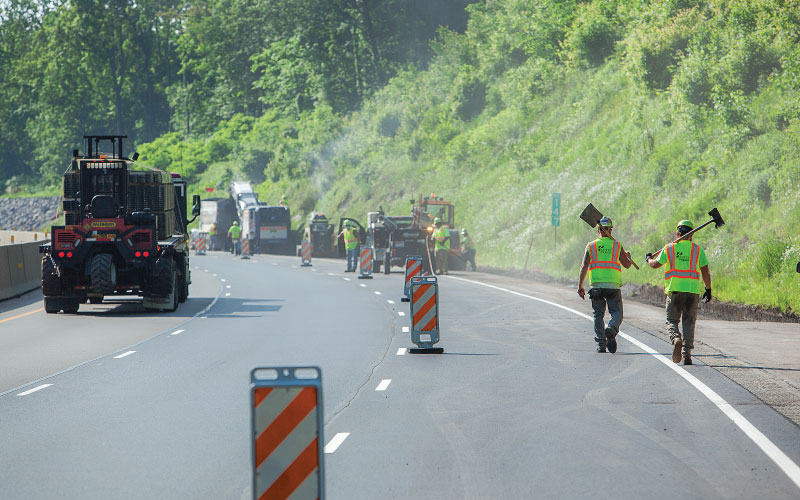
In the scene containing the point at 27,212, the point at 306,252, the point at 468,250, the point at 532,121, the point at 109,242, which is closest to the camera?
the point at 109,242

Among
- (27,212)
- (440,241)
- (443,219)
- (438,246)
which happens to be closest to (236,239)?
(443,219)

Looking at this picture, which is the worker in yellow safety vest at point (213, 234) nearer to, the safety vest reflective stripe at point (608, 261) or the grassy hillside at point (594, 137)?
the grassy hillside at point (594, 137)

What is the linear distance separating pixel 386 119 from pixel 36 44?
2846 inches

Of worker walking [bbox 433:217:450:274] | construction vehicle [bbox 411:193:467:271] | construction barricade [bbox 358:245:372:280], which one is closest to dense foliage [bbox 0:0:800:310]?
construction vehicle [bbox 411:193:467:271]

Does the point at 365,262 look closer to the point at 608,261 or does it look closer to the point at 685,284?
the point at 608,261

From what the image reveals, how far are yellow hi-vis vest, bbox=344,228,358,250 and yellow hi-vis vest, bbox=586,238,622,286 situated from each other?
23601mm

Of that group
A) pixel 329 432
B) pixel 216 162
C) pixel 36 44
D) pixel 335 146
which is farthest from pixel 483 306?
pixel 36 44

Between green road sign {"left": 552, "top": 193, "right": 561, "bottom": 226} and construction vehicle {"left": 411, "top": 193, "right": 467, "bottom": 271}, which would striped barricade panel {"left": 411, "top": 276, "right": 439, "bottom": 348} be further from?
construction vehicle {"left": 411, "top": 193, "right": 467, "bottom": 271}

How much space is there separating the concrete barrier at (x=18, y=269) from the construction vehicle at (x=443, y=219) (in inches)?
574

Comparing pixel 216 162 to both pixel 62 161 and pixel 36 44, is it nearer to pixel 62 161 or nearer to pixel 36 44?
pixel 62 161

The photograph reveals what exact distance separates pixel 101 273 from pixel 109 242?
0.95 m

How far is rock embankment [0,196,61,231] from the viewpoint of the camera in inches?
4254

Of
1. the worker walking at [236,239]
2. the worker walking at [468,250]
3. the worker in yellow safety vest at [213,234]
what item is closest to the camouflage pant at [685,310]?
the worker walking at [468,250]

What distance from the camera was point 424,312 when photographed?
53.0 ft
